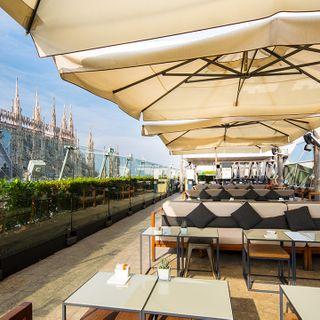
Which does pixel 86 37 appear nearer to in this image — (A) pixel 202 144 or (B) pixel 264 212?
(B) pixel 264 212

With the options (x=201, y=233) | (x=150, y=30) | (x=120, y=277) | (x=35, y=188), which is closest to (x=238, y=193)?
(x=201, y=233)

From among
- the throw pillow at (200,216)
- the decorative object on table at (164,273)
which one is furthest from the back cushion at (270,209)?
the decorative object on table at (164,273)

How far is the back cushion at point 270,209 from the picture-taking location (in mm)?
5496

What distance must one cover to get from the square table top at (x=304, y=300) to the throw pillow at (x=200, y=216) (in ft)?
10.9

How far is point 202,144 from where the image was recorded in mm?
8531

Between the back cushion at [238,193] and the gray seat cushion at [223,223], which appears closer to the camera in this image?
the gray seat cushion at [223,223]

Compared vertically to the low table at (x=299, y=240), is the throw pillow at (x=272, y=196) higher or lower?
higher

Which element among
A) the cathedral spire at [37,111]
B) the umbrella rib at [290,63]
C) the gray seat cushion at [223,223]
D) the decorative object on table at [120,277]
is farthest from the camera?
the cathedral spire at [37,111]

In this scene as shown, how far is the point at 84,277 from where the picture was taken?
4422mm

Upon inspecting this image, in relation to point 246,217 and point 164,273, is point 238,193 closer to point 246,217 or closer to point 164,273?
point 246,217

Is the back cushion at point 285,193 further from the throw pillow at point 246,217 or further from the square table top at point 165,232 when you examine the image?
the square table top at point 165,232

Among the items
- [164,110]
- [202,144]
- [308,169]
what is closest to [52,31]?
[164,110]

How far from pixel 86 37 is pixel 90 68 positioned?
0.25m

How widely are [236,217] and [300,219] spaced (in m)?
1.06
